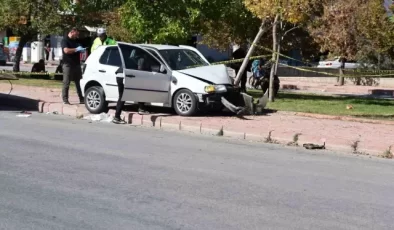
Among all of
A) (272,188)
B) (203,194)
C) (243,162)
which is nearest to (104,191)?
(203,194)


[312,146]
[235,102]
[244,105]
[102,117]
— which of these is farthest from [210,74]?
[312,146]

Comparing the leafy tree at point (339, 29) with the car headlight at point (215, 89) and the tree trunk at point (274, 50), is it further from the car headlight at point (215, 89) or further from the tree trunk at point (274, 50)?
the car headlight at point (215, 89)

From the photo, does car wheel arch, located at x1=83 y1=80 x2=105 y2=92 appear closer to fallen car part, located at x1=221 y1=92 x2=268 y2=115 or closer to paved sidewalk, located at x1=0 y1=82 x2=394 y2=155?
paved sidewalk, located at x1=0 y1=82 x2=394 y2=155

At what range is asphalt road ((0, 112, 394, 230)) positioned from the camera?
20.4 feet

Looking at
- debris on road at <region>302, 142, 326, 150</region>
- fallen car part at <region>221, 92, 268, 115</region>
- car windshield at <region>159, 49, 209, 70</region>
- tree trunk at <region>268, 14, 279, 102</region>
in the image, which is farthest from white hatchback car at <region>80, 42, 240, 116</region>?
tree trunk at <region>268, 14, 279, 102</region>

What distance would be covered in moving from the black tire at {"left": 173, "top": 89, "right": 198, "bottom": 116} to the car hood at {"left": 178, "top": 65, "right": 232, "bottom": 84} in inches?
16.4

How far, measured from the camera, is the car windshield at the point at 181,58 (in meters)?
13.8

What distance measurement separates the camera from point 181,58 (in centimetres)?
1412

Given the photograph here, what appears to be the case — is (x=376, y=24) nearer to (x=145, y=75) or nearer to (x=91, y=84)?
(x=145, y=75)

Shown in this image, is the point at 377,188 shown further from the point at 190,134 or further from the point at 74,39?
the point at 74,39

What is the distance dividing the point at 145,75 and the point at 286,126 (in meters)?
3.17

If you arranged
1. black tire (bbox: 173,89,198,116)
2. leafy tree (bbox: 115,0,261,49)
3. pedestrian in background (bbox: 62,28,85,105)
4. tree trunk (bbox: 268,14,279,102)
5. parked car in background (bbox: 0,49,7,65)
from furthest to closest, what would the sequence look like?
parked car in background (bbox: 0,49,7,65)
leafy tree (bbox: 115,0,261,49)
tree trunk (bbox: 268,14,279,102)
pedestrian in background (bbox: 62,28,85,105)
black tire (bbox: 173,89,198,116)

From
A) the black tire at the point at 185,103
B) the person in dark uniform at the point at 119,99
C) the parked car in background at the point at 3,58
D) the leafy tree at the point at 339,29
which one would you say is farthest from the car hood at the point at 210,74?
the parked car in background at the point at 3,58

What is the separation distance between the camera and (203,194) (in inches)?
284
